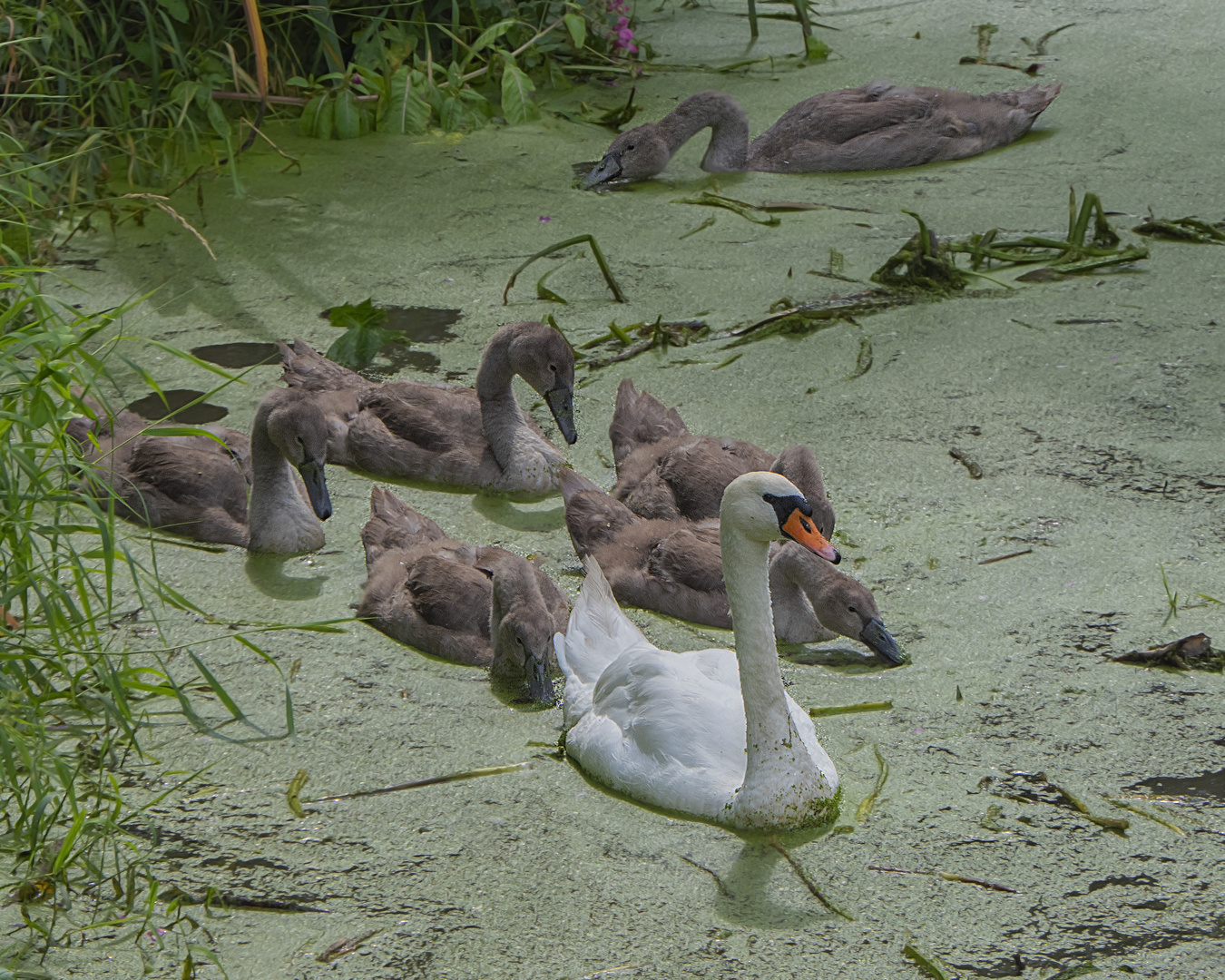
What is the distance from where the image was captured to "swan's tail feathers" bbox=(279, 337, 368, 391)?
15.0 ft

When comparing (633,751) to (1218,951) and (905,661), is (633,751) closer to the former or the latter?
(905,661)

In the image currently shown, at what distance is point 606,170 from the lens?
6160 mm

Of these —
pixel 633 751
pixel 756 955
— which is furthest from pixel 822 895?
pixel 633 751

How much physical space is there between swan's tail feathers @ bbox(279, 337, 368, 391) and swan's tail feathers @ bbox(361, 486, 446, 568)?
78 centimetres

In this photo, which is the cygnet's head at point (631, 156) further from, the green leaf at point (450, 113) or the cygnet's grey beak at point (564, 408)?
the cygnet's grey beak at point (564, 408)

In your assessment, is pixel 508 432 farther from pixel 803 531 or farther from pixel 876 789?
pixel 876 789

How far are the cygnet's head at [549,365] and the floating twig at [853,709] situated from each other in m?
1.50

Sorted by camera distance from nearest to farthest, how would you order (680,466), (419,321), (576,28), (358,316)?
(680,466) < (358,316) < (419,321) < (576,28)

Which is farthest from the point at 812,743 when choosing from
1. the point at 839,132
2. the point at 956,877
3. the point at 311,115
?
the point at 311,115

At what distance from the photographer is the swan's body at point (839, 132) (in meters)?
6.26

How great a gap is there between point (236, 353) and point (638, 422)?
159 cm

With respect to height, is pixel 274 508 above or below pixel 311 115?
below

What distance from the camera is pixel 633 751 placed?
2.81 metres

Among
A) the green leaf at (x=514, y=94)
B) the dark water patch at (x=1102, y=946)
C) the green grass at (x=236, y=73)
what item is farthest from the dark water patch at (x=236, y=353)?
the dark water patch at (x=1102, y=946)
